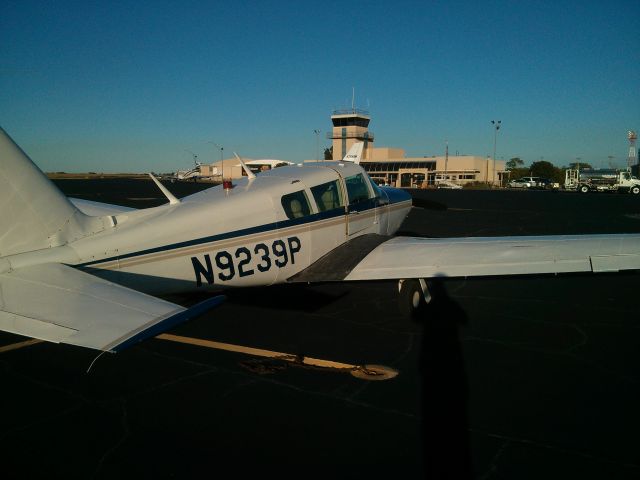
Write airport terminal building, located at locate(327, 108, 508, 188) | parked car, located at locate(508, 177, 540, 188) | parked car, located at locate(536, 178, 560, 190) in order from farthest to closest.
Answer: airport terminal building, located at locate(327, 108, 508, 188), parked car, located at locate(508, 177, 540, 188), parked car, located at locate(536, 178, 560, 190)

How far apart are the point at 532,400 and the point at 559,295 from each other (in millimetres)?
5447

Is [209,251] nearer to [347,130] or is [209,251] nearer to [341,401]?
[341,401]

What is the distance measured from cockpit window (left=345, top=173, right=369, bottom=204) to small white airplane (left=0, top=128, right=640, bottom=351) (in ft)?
0.09

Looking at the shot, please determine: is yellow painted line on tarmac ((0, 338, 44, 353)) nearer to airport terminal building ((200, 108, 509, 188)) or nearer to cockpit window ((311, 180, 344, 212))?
cockpit window ((311, 180, 344, 212))

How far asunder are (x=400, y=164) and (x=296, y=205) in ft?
320

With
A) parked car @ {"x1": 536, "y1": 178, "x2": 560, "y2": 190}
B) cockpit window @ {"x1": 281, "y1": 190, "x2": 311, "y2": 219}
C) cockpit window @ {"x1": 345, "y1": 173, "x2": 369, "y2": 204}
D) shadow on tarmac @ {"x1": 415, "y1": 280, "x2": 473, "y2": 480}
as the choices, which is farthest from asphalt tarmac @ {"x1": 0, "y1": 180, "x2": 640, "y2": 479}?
parked car @ {"x1": 536, "y1": 178, "x2": 560, "y2": 190}

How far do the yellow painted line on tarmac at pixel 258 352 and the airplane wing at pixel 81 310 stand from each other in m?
1.41

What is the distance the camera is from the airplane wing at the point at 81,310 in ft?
11.1

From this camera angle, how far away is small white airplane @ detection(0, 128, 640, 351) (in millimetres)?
3984

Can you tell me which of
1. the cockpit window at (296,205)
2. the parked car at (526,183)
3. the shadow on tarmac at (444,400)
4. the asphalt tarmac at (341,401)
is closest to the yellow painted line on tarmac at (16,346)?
the asphalt tarmac at (341,401)

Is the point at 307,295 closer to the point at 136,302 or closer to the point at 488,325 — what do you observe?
the point at 488,325

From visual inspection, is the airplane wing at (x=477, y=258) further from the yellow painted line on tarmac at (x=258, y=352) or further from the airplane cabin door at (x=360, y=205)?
the yellow painted line on tarmac at (x=258, y=352)

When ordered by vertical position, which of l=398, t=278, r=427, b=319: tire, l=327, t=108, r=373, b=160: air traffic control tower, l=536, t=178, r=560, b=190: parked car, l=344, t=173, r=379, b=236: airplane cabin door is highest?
l=327, t=108, r=373, b=160: air traffic control tower

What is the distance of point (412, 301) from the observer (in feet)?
26.7
